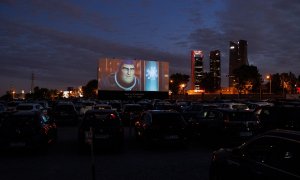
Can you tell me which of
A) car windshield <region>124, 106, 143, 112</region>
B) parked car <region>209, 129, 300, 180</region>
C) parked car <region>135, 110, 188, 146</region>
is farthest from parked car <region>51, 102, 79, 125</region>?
parked car <region>209, 129, 300, 180</region>

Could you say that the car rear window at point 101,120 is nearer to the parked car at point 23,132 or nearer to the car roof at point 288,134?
the parked car at point 23,132

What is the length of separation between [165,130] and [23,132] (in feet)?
17.1

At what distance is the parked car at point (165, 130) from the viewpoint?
52.2 feet

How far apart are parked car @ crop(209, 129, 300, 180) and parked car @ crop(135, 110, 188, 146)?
26.8ft

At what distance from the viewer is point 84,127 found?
15.4 meters

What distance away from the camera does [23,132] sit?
14.8 metres

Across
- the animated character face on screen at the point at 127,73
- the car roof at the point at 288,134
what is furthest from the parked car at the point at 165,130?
the animated character face on screen at the point at 127,73

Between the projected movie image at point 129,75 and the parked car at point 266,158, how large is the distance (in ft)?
133

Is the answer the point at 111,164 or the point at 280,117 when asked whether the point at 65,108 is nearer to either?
the point at 111,164

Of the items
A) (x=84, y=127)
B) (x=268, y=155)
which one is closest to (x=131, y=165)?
(x=84, y=127)

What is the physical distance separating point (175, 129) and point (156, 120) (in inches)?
32.9

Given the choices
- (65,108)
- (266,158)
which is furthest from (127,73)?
(266,158)

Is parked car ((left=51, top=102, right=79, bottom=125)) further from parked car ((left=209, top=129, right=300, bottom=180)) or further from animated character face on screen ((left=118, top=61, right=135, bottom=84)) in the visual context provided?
parked car ((left=209, top=129, right=300, bottom=180))

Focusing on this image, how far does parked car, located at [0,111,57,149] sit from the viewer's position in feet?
48.0
